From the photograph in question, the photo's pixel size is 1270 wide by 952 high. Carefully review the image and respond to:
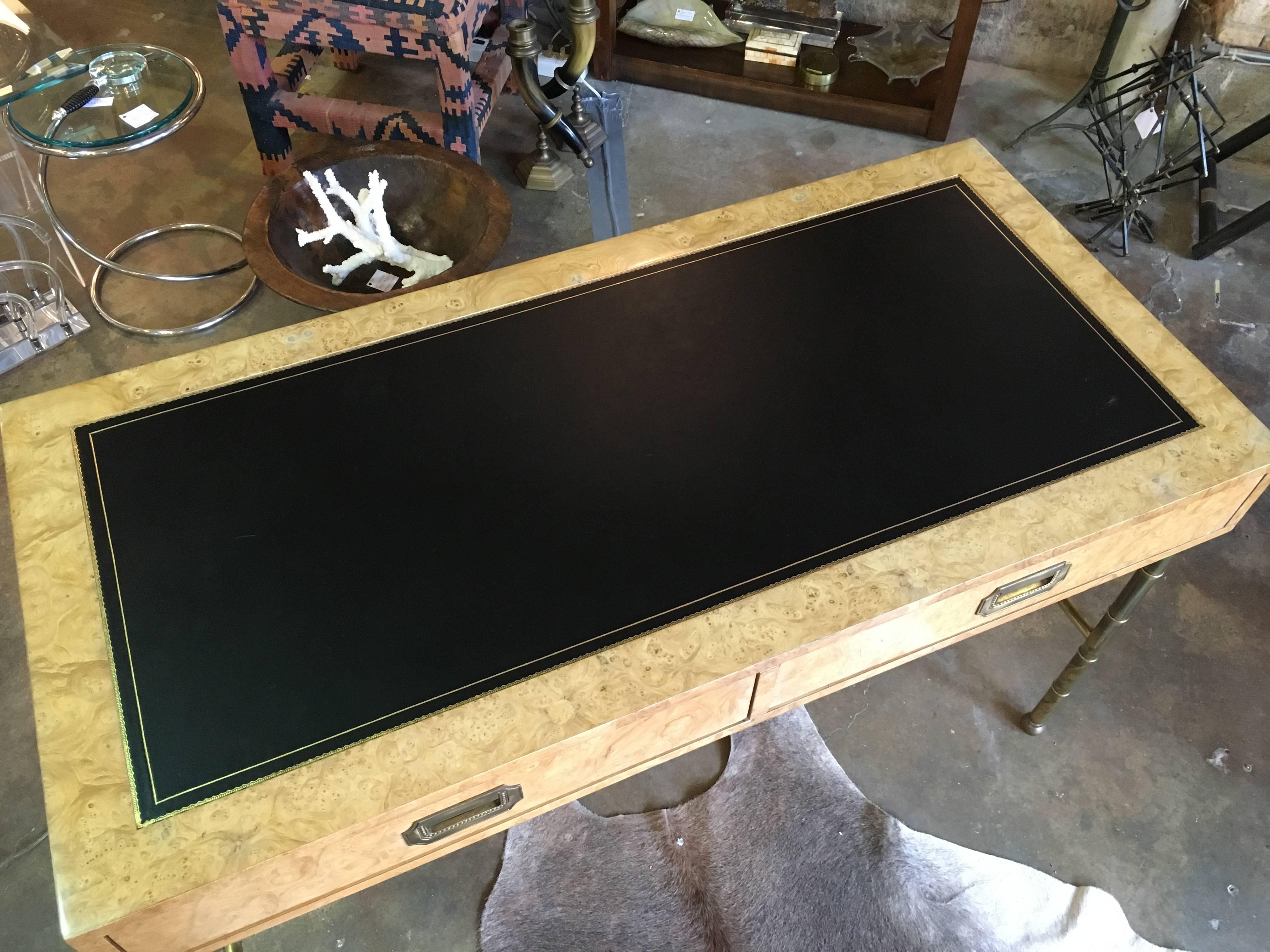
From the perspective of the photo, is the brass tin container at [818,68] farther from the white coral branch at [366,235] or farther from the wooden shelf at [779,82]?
the white coral branch at [366,235]

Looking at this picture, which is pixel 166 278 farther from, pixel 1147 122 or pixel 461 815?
pixel 1147 122

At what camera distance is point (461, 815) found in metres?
1.10

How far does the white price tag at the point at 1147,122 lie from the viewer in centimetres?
256

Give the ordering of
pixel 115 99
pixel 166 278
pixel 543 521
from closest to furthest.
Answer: pixel 543 521
pixel 115 99
pixel 166 278

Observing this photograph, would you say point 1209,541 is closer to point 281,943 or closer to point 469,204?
point 469,204

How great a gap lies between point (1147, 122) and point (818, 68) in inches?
38.7

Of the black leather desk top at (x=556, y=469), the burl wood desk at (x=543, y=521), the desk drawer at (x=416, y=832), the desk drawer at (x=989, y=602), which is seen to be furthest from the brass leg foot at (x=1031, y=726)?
the desk drawer at (x=416, y=832)

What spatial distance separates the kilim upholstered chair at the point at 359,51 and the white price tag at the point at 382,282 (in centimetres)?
29

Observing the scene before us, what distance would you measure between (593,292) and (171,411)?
0.64 meters

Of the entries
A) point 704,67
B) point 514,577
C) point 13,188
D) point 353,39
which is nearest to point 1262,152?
point 704,67

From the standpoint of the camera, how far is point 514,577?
1170 millimetres

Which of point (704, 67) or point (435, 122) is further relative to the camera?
point (704, 67)

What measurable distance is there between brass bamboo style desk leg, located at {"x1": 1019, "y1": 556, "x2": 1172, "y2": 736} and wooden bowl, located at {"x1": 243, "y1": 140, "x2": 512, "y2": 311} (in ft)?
4.09

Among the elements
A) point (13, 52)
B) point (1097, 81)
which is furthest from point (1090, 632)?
point (13, 52)
